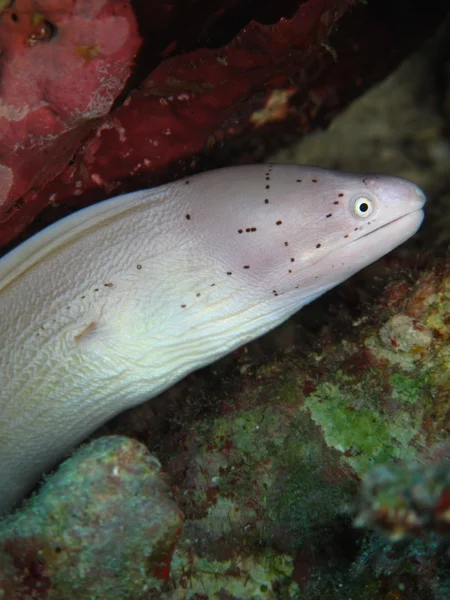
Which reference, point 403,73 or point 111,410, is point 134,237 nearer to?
point 111,410

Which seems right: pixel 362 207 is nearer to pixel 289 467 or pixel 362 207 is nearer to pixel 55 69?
pixel 289 467

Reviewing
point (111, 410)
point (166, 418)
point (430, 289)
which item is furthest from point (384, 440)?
point (111, 410)

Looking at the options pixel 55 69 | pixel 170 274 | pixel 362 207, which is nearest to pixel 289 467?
pixel 170 274

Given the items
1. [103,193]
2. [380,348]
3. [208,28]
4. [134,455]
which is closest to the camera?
[134,455]

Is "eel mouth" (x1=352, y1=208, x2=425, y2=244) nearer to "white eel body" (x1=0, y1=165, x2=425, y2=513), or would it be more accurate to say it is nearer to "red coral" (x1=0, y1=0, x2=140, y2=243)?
"white eel body" (x1=0, y1=165, x2=425, y2=513)

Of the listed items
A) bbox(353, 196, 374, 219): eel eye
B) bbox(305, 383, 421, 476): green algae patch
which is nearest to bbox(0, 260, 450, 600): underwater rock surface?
bbox(305, 383, 421, 476): green algae patch

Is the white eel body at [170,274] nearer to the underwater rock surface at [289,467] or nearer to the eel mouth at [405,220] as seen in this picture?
the eel mouth at [405,220]
